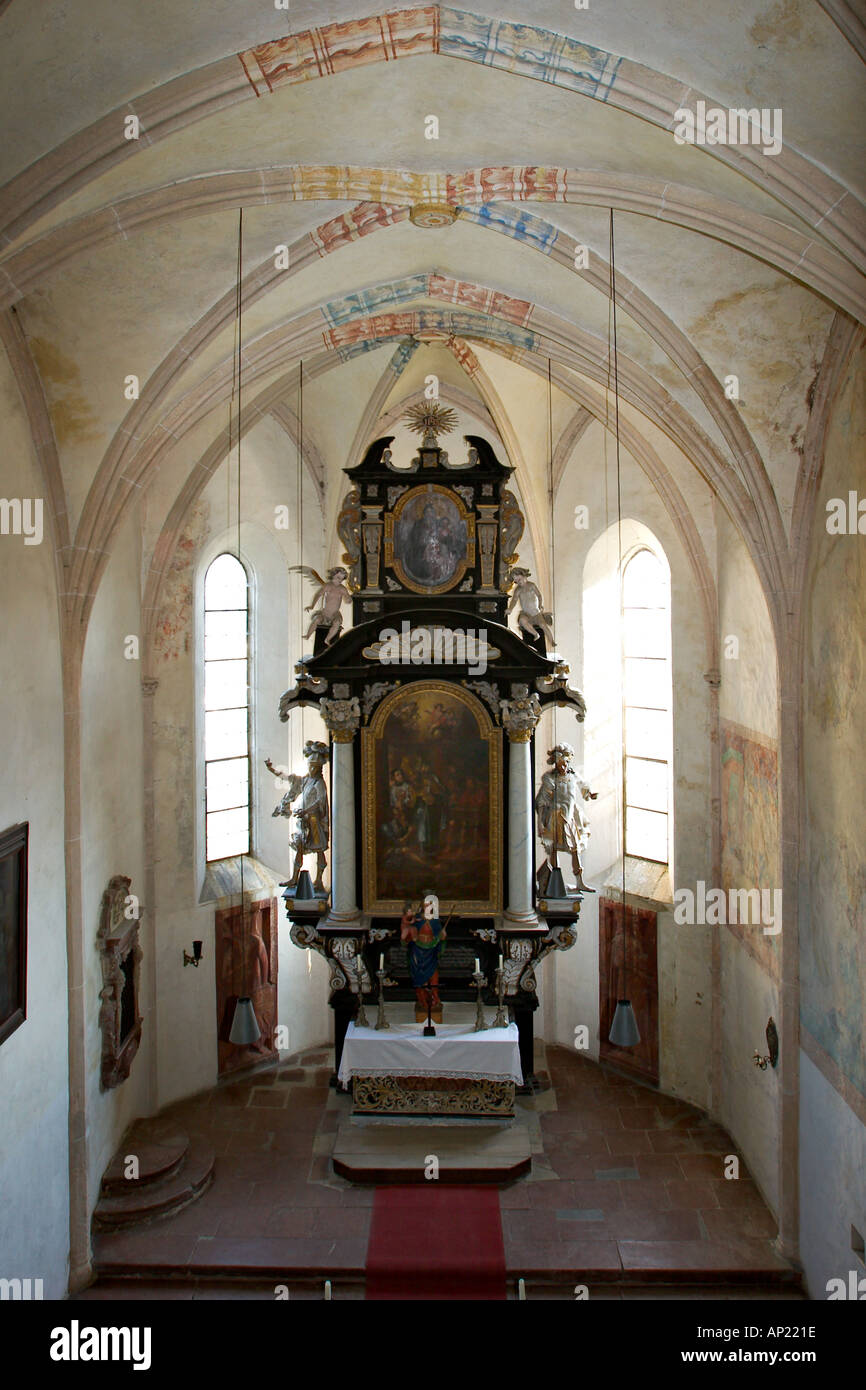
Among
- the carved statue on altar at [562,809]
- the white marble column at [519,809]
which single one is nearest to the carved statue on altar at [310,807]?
the white marble column at [519,809]

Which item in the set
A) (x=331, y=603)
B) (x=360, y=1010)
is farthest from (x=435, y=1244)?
(x=331, y=603)

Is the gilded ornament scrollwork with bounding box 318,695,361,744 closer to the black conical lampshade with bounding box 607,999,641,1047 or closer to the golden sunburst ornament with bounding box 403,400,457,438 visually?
the golden sunburst ornament with bounding box 403,400,457,438

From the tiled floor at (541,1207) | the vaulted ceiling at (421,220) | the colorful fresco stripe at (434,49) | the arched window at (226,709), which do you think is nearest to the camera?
the vaulted ceiling at (421,220)

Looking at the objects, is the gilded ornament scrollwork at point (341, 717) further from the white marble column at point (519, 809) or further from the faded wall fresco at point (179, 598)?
the faded wall fresco at point (179, 598)

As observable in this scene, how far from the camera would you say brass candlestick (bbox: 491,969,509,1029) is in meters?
11.5

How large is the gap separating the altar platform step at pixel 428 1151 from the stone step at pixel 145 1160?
153 centimetres

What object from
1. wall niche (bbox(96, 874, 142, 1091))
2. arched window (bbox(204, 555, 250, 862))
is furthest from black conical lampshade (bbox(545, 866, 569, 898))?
wall niche (bbox(96, 874, 142, 1091))

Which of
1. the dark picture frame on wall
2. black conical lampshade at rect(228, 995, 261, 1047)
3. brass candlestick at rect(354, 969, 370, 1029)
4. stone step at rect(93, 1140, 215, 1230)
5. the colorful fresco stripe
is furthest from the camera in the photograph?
brass candlestick at rect(354, 969, 370, 1029)

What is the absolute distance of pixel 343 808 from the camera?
39.7 feet

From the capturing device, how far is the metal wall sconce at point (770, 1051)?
995cm

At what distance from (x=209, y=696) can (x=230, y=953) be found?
3024mm

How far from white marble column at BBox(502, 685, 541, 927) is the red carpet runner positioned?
9.15ft

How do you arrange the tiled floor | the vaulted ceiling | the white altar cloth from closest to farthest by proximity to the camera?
the vaulted ceiling
the tiled floor
the white altar cloth
